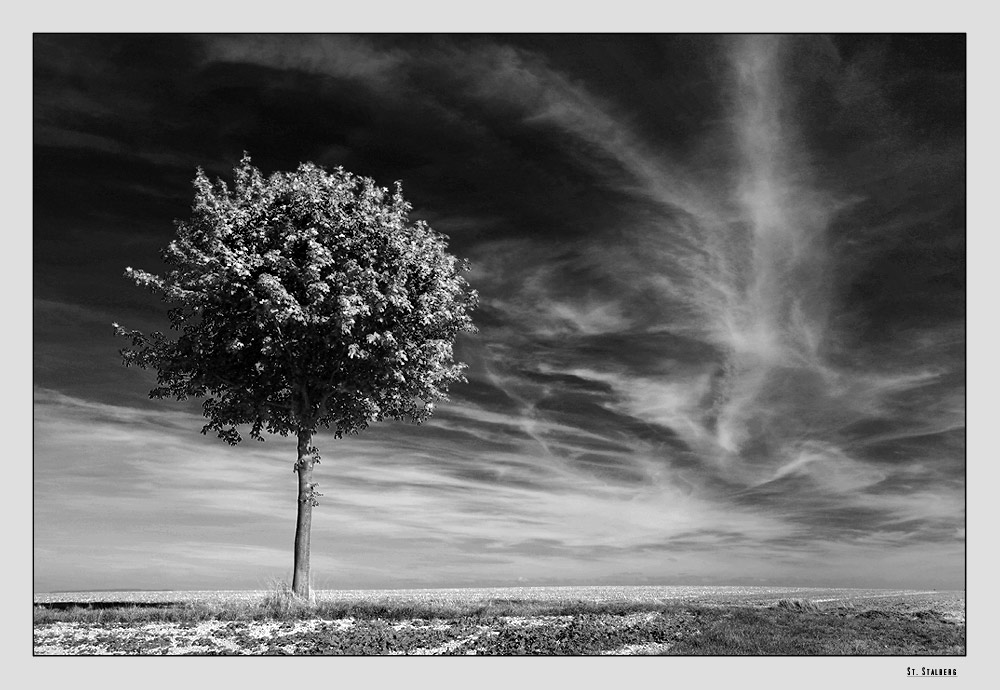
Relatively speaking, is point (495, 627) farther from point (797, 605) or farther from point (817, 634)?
point (797, 605)

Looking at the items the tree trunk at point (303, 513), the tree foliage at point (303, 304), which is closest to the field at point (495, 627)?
the tree trunk at point (303, 513)

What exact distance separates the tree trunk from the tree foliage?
830mm

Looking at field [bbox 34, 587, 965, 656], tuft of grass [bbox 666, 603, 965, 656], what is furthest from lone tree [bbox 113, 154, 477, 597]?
tuft of grass [bbox 666, 603, 965, 656]

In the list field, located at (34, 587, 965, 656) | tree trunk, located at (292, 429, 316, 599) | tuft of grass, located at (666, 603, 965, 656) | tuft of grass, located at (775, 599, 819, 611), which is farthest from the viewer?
tree trunk, located at (292, 429, 316, 599)

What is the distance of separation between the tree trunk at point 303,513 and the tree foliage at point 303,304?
0.83 m

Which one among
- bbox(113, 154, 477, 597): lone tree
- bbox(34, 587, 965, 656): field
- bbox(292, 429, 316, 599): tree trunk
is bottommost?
bbox(34, 587, 965, 656): field

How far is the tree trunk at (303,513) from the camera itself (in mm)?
26953

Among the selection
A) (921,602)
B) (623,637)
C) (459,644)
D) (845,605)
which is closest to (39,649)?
(459,644)

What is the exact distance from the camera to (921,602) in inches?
1124

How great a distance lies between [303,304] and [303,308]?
460mm

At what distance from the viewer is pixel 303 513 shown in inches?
1090

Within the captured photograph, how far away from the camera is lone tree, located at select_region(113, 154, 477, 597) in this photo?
89.4 feet

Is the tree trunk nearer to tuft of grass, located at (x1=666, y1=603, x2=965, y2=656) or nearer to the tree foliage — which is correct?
the tree foliage

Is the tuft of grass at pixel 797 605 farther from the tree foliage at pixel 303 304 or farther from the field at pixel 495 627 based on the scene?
the tree foliage at pixel 303 304
